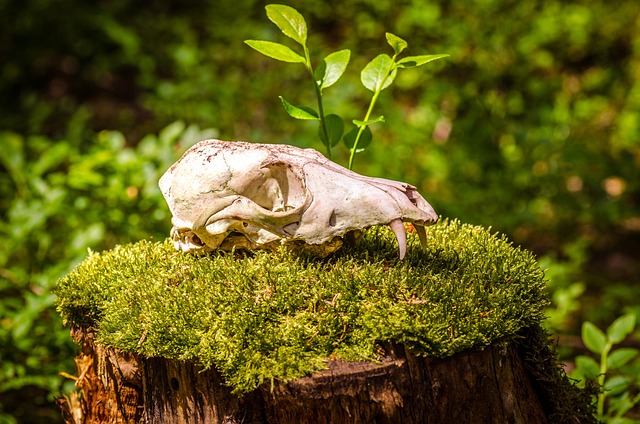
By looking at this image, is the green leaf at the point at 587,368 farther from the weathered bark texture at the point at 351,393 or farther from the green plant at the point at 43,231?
the green plant at the point at 43,231

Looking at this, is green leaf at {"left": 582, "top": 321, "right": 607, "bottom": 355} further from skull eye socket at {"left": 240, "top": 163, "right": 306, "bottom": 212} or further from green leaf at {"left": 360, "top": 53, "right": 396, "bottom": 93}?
skull eye socket at {"left": 240, "top": 163, "right": 306, "bottom": 212}

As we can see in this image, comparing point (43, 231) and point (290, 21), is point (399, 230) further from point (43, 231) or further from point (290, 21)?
point (43, 231)

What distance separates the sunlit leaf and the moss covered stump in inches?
24.9

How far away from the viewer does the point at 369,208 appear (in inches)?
84.1

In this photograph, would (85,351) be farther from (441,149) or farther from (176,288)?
(441,149)

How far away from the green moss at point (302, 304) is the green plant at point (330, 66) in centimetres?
50

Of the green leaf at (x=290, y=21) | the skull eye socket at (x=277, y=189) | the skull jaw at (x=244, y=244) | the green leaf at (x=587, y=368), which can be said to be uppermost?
the green leaf at (x=290, y=21)

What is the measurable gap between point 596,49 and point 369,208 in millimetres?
6400

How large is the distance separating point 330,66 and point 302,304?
974 mm

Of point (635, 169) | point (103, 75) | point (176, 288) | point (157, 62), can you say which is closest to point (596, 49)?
point (635, 169)

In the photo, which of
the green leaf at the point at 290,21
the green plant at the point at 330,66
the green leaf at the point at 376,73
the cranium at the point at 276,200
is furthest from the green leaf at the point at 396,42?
the cranium at the point at 276,200

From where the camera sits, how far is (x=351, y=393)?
6.23 ft

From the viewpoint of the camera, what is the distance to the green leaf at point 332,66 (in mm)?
2557

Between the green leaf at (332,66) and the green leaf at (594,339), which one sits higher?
the green leaf at (332,66)
